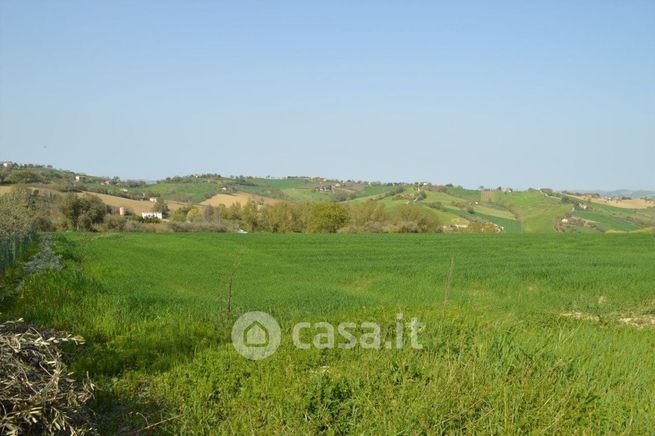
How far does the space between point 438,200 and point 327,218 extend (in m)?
34.7

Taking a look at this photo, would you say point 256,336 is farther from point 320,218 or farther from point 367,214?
point 367,214

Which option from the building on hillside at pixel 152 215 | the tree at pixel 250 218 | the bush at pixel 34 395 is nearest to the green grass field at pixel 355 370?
the bush at pixel 34 395

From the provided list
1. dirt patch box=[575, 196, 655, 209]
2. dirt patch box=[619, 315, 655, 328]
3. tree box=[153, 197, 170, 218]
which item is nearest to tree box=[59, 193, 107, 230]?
tree box=[153, 197, 170, 218]

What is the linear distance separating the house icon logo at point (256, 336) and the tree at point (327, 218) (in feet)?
198

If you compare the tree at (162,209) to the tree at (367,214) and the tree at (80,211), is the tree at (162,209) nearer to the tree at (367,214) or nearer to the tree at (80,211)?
the tree at (80,211)

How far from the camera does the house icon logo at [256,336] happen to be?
6.70 metres

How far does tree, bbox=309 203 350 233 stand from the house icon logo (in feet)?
198

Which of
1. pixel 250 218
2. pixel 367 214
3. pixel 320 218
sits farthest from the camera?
pixel 250 218

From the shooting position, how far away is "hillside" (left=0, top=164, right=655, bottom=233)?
7700cm

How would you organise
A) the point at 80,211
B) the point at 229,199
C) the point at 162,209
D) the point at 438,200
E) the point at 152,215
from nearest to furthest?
1. the point at 80,211
2. the point at 152,215
3. the point at 162,209
4. the point at 438,200
5. the point at 229,199

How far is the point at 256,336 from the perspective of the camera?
759 cm

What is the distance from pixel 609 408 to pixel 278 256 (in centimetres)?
2587

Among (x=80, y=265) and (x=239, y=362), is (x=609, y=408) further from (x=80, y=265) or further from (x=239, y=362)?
(x=80, y=265)

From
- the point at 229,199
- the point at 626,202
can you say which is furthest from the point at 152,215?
the point at 626,202
